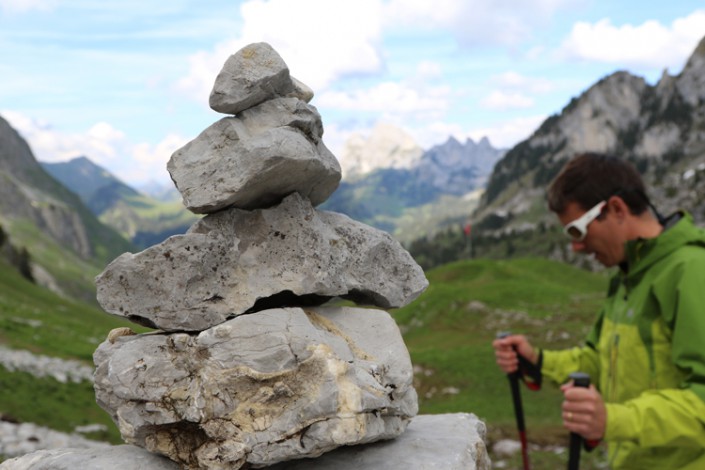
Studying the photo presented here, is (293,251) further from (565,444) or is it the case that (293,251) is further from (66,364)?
(66,364)

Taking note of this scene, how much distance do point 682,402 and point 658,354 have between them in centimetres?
82

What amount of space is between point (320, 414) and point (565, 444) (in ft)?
62.9

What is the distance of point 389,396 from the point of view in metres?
6.87

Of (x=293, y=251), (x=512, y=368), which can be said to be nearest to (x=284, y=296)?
(x=293, y=251)

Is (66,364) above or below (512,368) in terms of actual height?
below

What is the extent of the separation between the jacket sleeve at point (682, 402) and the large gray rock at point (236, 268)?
3.45 metres

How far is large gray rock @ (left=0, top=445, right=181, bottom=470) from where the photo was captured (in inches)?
261

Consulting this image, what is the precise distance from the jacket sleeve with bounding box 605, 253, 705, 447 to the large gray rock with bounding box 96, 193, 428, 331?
3.45 meters

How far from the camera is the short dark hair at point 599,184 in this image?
6992 millimetres

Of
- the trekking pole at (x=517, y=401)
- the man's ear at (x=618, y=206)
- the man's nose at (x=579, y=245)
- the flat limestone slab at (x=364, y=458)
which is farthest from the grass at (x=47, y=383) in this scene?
the man's ear at (x=618, y=206)

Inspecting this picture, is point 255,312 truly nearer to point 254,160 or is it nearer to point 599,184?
point 254,160

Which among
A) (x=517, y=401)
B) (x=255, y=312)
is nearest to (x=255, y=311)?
(x=255, y=312)

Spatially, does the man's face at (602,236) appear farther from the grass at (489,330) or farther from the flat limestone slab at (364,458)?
the grass at (489,330)

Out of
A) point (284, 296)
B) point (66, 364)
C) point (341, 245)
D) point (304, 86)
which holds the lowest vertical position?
point (66, 364)
